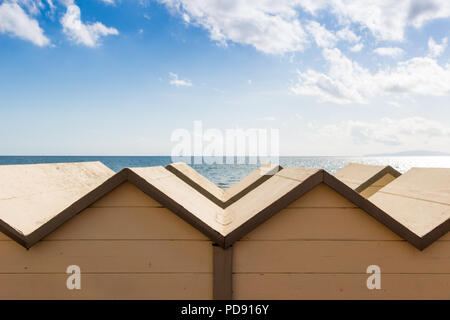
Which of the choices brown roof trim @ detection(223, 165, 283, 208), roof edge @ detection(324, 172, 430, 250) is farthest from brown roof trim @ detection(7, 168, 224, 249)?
brown roof trim @ detection(223, 165, 283, 208)

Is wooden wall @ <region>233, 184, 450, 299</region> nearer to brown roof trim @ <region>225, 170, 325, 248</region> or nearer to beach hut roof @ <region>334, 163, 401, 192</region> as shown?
brown roof trim @ <region>225, 170, 325, 248</region>

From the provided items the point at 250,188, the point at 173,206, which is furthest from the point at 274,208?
the point at 250,188

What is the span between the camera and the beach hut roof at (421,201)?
3453 millimetres

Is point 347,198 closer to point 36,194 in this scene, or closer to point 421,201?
point 421,201

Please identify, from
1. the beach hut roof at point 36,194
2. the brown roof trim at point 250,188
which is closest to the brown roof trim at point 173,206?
the beach hut roof at point 36,194

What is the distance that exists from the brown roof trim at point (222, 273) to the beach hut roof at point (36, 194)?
1.63 metres

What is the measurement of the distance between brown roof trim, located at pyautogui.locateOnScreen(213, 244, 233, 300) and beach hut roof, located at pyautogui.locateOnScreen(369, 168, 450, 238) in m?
2.06

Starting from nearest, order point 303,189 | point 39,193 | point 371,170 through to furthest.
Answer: point 303,189, point 39,193, point 371,170

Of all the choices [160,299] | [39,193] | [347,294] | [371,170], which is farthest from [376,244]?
[371,170]

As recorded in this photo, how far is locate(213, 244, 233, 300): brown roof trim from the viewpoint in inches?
134

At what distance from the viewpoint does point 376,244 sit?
3.46 m
